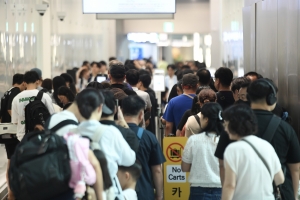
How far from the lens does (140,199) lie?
21.5 feet

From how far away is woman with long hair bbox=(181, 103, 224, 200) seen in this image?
657cm

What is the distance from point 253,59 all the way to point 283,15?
10.8 feet

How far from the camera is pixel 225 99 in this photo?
9.40 meters

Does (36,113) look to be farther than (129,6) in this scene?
No

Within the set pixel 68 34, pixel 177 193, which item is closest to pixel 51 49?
pixel 68 34

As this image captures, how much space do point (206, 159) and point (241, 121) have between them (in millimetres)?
1333

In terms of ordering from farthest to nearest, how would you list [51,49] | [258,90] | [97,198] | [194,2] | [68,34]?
[194,2] < [68,34] < [51,49] < [258,90] < [97,198]

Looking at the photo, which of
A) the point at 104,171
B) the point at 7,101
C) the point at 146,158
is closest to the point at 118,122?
the point at 146,158

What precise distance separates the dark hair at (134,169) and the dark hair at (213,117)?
2.86 ft

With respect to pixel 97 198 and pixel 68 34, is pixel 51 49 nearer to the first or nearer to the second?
pixel 68 34

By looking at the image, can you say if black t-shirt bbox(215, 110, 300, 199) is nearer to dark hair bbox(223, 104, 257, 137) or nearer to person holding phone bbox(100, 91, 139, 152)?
dark hair bbox(223, 104, 257, 137)

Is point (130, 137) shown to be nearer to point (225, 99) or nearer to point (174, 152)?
point (174, 152)

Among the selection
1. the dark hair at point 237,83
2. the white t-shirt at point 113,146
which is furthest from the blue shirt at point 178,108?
the white t-shirt at point 113,146

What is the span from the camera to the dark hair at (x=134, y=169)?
5895 millimetres
